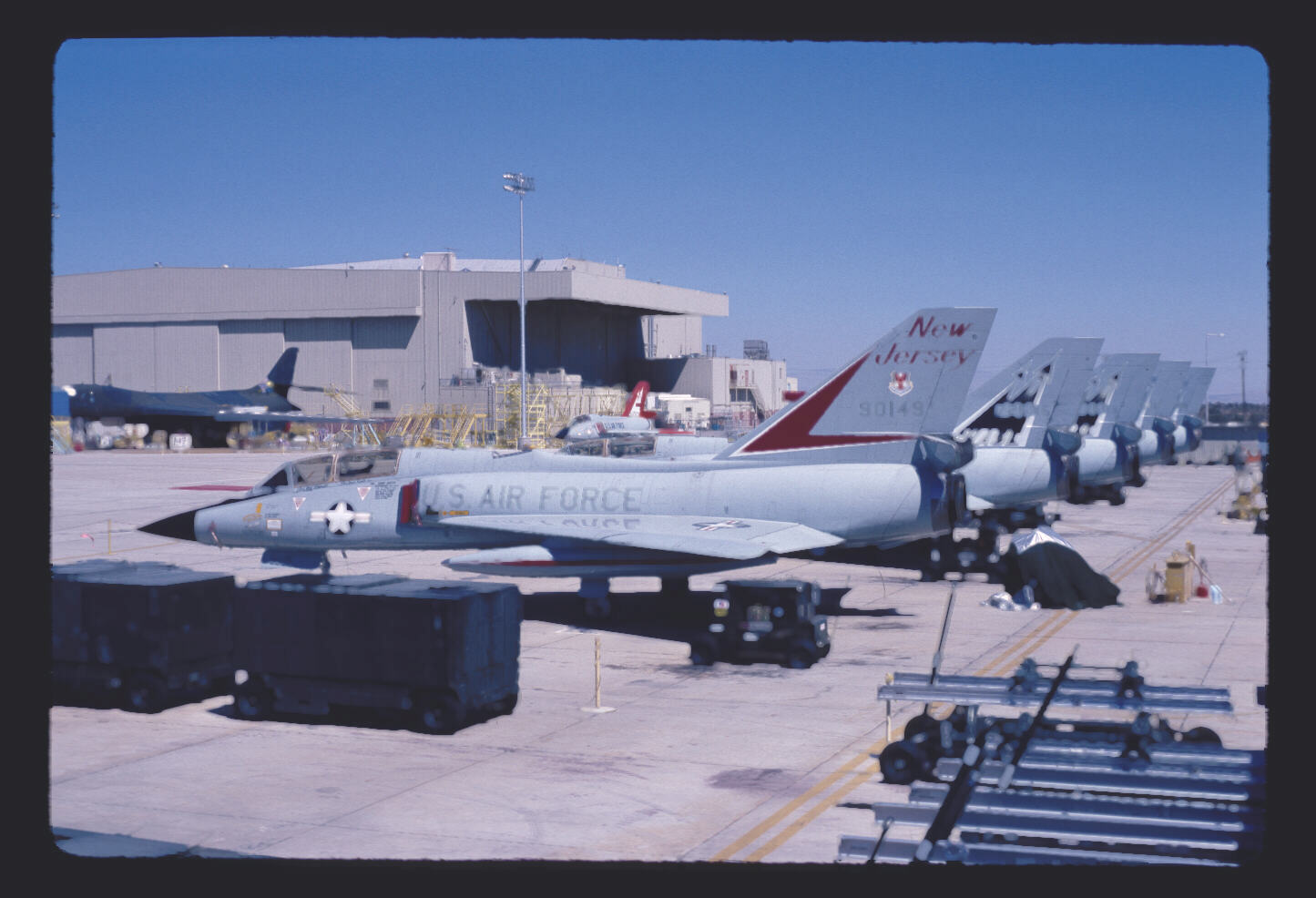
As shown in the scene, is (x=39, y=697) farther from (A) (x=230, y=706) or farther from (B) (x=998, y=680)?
(A) (x=230, y=706)

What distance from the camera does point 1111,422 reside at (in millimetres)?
37344

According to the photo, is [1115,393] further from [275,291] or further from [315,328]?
[275,291]

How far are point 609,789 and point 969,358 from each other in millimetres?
11409

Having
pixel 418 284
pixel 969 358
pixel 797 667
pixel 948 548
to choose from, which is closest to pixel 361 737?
pixel 797 667

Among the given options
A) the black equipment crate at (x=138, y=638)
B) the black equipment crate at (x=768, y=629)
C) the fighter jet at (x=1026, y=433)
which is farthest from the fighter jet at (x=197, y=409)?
the black equipment crate at (x=138, y=638)

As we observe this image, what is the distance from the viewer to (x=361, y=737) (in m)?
12.8

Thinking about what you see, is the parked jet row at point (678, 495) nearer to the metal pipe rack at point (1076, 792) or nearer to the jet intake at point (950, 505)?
the jet intake at point (950, 505)

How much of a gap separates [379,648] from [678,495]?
814 centimetres

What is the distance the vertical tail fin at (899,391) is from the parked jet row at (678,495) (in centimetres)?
2

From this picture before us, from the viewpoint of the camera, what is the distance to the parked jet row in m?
19.3

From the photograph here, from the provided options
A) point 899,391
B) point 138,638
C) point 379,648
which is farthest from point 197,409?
point 379,648

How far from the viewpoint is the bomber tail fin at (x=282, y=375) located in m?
84.2

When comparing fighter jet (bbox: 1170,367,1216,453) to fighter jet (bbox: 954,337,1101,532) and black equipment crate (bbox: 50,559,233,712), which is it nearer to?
fighter jet (bbox: 954,337,1101,532)

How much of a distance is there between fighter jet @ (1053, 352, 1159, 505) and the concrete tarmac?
36.8 ft
